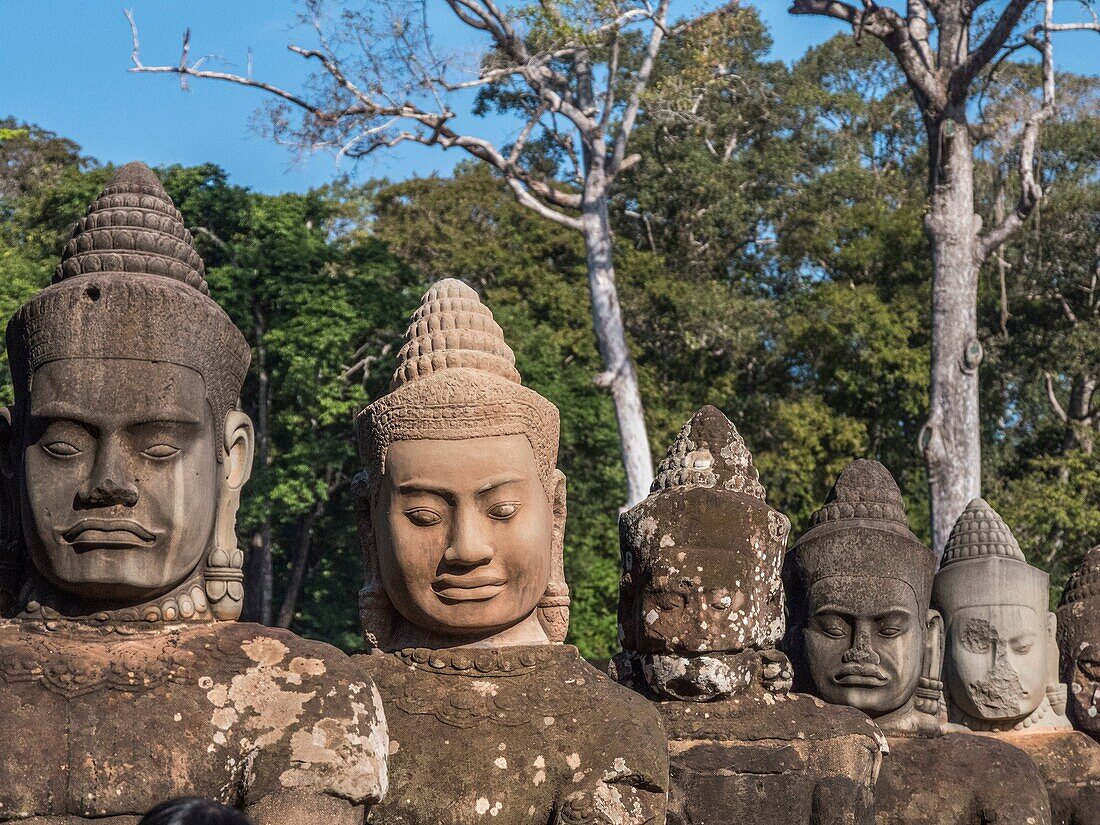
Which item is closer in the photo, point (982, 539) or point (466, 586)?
point (466, 586)

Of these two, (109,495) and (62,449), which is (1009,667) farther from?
(62,449)

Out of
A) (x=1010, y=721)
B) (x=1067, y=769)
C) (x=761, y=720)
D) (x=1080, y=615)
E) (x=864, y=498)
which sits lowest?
(x=1067, y=769)

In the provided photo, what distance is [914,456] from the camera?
2786 centimetres

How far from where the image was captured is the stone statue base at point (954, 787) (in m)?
8.16

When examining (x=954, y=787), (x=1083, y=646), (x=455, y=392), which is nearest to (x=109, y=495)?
(x=455, y=392)

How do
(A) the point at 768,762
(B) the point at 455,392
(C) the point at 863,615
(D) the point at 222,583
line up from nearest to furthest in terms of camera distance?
(D) the point at 222,583, (B) the point at 455,392, (A) the point at 768,762, (C) the point at 863,615

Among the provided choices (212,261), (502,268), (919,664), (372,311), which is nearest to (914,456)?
(502,268)

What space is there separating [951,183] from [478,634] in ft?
49.6

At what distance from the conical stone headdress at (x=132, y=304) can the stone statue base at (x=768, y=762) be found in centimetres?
260

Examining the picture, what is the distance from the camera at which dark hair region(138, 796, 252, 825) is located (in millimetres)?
3734

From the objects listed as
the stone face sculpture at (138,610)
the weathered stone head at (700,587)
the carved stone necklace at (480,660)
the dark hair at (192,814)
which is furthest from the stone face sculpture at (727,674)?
the dark hair at (192,814)

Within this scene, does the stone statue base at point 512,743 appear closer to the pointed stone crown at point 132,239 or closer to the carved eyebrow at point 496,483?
the carved eyebrow at point 496,483

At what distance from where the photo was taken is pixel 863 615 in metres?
8.30

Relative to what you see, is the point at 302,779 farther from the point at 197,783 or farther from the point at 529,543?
the point at 529,543
